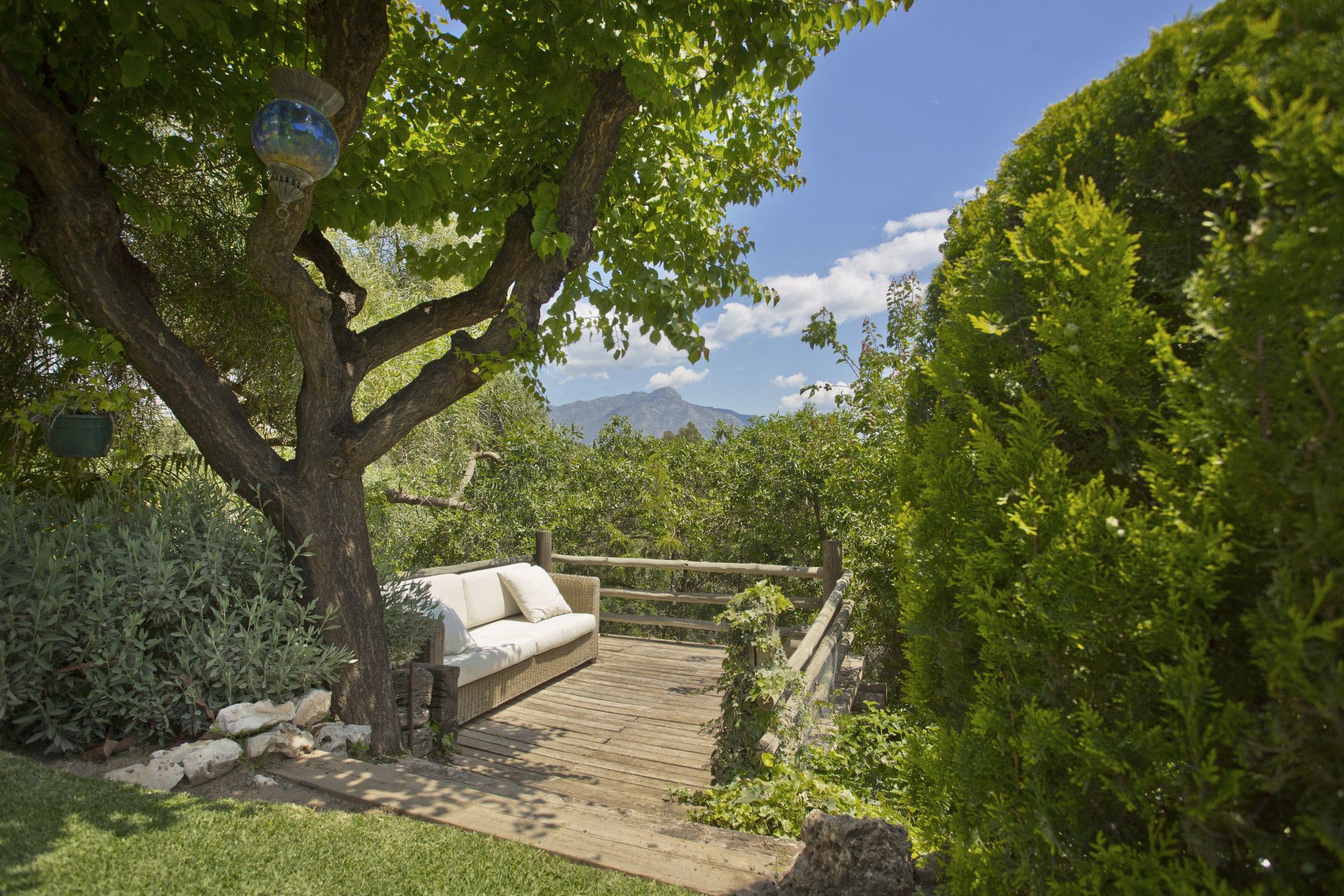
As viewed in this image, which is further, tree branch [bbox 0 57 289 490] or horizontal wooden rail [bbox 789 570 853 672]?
horizontal wooden rail [bbox 789 570 853 672]

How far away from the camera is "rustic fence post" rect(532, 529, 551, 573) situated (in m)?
7.00

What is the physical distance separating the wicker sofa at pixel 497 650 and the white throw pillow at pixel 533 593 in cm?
8

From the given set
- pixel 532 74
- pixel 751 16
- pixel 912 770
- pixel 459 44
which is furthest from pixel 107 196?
pixel 912 770

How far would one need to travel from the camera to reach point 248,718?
2902mm

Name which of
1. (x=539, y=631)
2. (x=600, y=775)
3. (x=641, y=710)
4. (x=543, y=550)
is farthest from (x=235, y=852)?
(x=543, y=550)

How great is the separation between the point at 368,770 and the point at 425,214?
10.6ft

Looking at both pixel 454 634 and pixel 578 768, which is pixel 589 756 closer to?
pixel 578 768

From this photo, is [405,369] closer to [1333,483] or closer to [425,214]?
[425,214]

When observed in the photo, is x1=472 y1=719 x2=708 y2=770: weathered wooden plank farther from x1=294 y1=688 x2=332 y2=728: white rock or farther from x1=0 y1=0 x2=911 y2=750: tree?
x1=294 y1=688 x2=332 y2=728: white rock

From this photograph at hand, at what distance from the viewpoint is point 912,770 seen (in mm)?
1757

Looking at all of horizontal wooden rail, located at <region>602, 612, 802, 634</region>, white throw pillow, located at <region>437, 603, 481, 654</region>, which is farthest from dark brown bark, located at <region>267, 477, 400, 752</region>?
horizontal wooden rail, located at <region>602, 612, 802, 634</region>

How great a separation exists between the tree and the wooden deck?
81 cm

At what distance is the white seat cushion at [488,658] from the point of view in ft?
14.8

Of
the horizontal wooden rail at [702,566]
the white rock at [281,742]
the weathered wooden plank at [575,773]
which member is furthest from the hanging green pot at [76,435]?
the horizontal wooden rail at [702,566]
